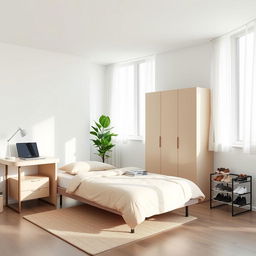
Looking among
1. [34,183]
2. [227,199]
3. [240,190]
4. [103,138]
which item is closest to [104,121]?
[103,138]

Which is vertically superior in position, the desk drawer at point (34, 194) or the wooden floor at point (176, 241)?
the desk drawer at point (34, 194)

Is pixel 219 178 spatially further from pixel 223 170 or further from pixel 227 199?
pixel 227 199

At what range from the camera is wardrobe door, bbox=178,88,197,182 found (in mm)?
4672

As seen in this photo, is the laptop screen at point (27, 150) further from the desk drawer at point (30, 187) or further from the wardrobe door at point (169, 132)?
the wardrobe door at point (169, 132)

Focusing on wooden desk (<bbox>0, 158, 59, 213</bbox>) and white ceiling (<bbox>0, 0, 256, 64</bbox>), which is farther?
wooden desk (<bbox>0, 158, 59, 213</bbox>)

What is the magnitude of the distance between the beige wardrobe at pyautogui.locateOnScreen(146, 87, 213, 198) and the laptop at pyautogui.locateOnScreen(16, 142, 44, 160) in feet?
6.14

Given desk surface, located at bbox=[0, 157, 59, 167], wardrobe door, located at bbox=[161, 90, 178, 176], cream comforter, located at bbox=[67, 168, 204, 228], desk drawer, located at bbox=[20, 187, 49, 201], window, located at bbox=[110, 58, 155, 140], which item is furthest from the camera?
window, located at bbox=[110, 58, 155, 140]

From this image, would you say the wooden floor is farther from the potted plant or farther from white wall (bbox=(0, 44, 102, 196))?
the potted plant

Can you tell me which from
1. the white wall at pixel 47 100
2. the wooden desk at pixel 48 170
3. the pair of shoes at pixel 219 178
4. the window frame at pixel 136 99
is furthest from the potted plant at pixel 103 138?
the pair of shoes at pixel 219 178

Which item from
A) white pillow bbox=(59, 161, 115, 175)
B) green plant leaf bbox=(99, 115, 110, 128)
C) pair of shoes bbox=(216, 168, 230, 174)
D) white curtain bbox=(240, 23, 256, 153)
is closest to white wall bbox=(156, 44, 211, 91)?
white curtain bbox=(240, 23, 256, 153)

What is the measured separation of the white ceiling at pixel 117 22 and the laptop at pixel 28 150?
157 cm

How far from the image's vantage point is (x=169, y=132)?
197 inches

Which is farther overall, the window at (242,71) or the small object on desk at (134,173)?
the small object on desk at (134,173)

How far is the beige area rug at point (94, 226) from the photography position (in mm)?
3172
